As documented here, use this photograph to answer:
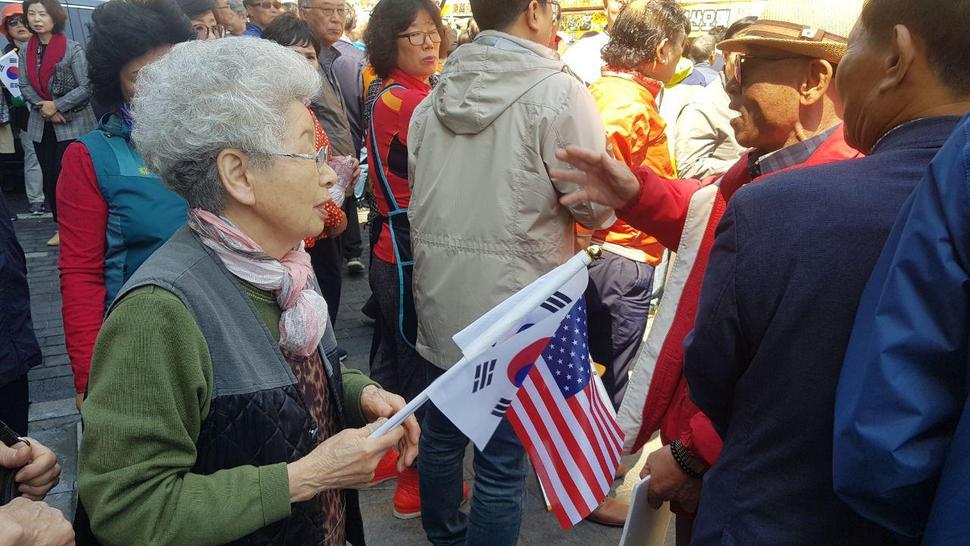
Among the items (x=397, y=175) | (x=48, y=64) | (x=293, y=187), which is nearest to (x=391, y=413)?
(x=293, y=187)

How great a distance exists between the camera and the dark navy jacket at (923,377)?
3.02ft

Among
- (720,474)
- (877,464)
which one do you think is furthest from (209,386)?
(877,464)

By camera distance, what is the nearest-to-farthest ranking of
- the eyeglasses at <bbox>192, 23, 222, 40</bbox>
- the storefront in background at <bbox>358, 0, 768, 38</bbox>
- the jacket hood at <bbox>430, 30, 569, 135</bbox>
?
the jacket hood at <bbox>430, 30, 569, 135</bbox>
the eyeglasses at <bbox>192, 23, 222, 40</bbox>
the storefront in background at <bbox>358, 0, 768, 38</bbox>

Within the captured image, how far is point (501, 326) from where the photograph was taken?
1.47 meters

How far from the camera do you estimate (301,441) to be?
5.29 ft

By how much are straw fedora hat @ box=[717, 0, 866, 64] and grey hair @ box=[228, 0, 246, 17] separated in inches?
233

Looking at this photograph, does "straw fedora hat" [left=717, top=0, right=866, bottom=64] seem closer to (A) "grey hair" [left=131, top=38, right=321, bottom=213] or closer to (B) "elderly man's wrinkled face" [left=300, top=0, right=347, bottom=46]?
(A) "grey hair" [left=131, top=38, right=321, bottom=213]

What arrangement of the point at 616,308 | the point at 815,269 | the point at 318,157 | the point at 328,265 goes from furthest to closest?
the point at 328,265 < the point at 616,308 < the point at 318,157 < the point at 815,269

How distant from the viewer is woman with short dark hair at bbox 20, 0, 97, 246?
7.57m

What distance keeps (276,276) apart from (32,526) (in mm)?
677

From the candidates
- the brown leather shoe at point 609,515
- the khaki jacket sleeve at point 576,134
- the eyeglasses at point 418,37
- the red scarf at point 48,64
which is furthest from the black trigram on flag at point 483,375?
the red scarf at point 48,64

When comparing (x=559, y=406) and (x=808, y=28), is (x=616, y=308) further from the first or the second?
(x=808, y=28)

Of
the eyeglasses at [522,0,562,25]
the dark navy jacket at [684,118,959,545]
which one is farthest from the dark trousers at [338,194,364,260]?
the dark navy jacket at [684,118,959,545]

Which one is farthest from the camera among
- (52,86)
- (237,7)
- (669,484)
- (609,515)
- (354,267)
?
(52,86)
